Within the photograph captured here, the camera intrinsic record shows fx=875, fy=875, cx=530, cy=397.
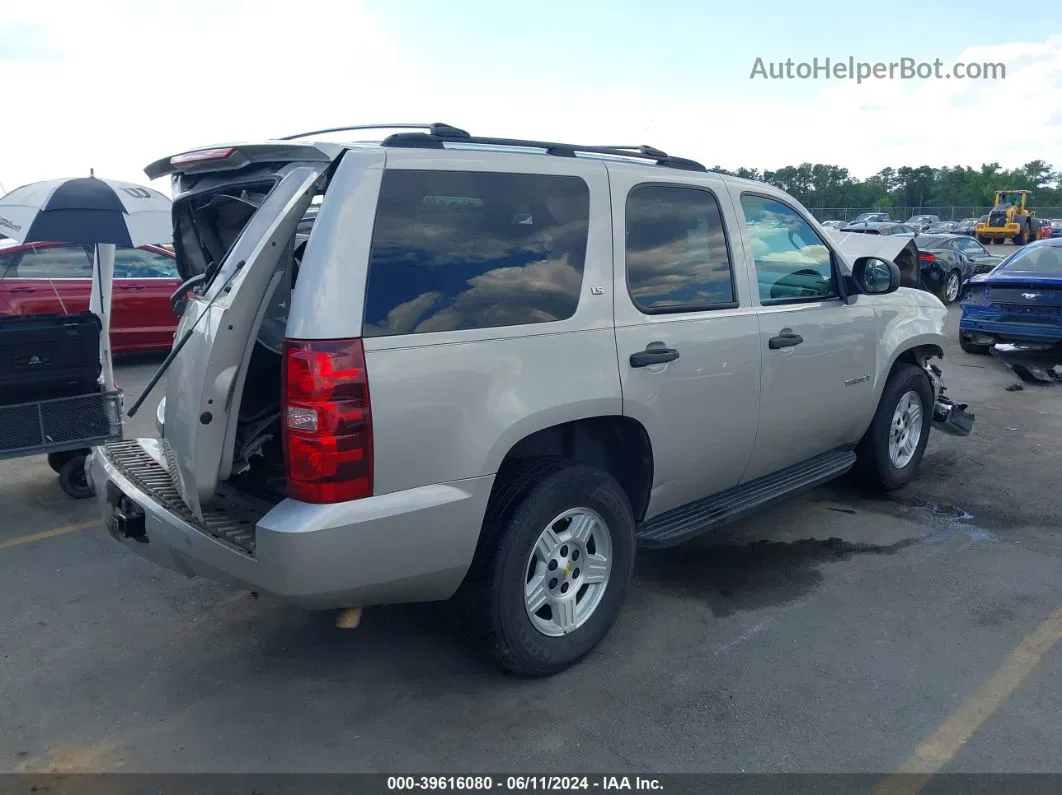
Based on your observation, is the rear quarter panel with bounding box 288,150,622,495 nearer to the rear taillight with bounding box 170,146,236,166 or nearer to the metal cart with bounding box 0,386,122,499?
the rear taillight with bounding box 170,146,236,166

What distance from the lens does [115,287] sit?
10625 millimetres

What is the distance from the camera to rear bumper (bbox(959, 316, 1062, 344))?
32.0ft

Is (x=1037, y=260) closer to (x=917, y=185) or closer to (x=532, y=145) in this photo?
(x=532, y=145)

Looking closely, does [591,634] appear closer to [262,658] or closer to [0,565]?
[262,658]

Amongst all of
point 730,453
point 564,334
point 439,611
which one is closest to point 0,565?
point 439,611

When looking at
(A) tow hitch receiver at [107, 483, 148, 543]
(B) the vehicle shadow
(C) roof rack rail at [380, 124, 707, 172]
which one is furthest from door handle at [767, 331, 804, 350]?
(A) tow hitch receiver at [107, 483, 148, 543]

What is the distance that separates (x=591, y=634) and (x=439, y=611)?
2.75 feet

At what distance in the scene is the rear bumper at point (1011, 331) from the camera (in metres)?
9.74

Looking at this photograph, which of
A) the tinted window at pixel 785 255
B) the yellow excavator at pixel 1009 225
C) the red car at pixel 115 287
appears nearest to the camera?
the tinted window at pixel 785 255

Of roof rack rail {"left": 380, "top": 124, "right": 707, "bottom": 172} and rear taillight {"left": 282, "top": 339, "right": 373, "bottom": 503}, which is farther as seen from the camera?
roof rack rail {"left": 380, "top": 124, "right": 707, "bottom": 172}

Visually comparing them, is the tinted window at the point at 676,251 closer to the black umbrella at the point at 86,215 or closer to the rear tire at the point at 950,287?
the black umbrella at the point at 86,215

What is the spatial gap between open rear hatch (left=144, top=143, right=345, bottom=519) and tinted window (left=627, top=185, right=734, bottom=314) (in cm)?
140

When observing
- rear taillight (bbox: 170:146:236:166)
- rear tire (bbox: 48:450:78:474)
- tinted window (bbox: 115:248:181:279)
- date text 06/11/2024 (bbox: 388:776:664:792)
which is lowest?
date text 06/11/2024 (bbox: 388:776:664:792)

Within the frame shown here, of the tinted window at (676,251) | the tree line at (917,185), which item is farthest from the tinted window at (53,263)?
the tree line at (917,185)
